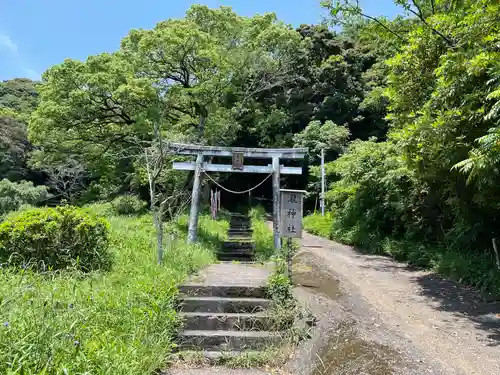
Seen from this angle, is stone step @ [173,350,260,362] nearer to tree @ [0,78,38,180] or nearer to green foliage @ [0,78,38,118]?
tree @ [0,78,38,180]

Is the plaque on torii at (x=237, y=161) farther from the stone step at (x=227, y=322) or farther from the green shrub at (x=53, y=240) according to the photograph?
the stone step at (x=227, y=322)

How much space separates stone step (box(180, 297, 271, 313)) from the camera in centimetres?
619

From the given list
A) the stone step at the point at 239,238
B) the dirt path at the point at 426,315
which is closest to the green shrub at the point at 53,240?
the dirt path at the point at 426,315

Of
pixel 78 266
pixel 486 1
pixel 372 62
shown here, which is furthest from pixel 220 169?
pixel 372 62

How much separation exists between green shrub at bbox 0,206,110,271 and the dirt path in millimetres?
4603

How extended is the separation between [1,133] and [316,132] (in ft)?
68.3

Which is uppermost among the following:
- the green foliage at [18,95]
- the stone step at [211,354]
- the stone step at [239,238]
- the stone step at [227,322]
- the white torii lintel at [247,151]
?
the green foliage at [18,95]

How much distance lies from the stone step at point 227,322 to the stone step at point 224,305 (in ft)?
0.94

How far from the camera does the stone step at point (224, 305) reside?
6188mm

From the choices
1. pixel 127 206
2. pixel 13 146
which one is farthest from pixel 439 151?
pixel 13 146

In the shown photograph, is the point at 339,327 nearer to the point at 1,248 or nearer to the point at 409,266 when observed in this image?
the point at 409,266

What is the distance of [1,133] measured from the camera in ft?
85.4

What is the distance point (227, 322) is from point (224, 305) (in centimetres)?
45

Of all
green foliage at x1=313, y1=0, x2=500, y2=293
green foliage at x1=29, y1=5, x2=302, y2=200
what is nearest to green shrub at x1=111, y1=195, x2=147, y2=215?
green foliage at x1=29, y1=5, x2=302, y2=200
